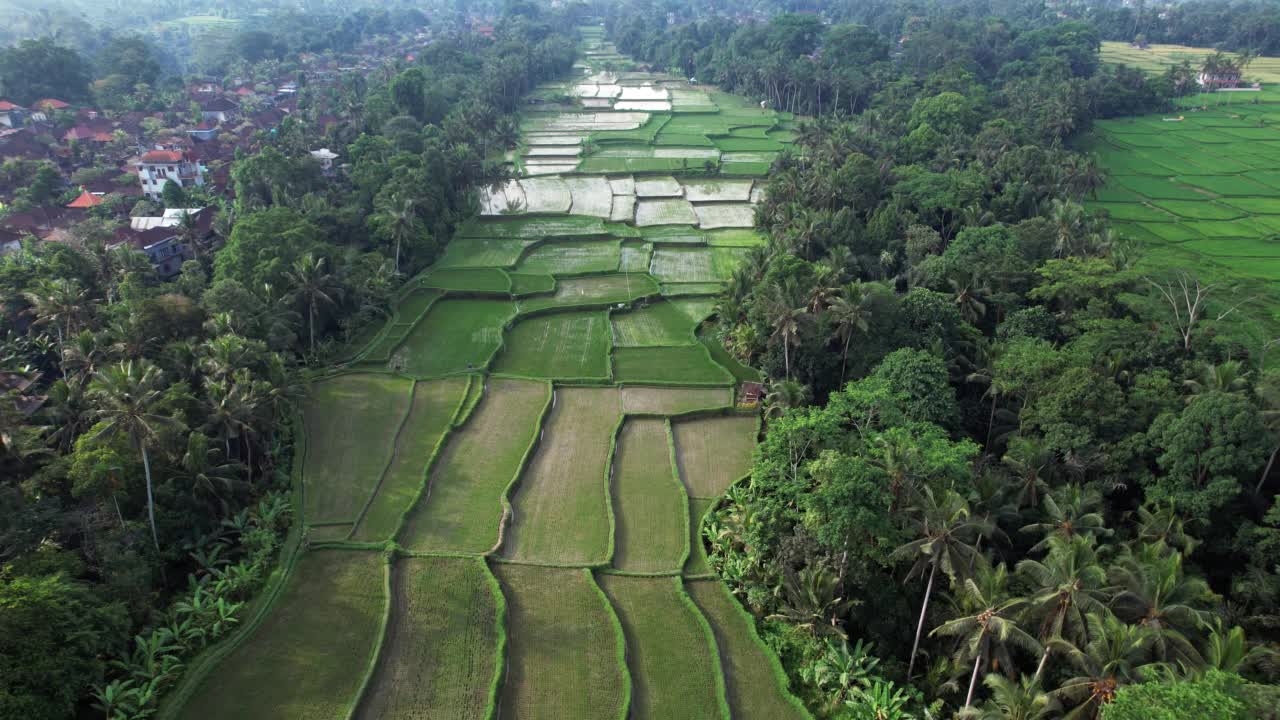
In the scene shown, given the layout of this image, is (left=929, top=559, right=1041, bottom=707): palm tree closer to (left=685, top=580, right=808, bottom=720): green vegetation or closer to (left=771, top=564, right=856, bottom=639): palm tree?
(left=771, top=564, right=856, bottom=639): palm tree

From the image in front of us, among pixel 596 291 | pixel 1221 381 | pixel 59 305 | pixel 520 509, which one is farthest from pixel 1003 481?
pixel 59 305

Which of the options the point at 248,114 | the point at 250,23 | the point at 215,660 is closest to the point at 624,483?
the point at 215,660

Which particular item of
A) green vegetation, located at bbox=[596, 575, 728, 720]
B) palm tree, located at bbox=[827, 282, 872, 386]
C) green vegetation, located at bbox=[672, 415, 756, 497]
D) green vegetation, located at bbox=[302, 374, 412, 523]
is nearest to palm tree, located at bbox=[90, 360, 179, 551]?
green vegetation, located at bbox=[302, 374, 412, 523]

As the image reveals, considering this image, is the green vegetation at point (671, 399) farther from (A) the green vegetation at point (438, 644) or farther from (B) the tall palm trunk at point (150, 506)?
(B) the tall palm trunk at point (150, 506)

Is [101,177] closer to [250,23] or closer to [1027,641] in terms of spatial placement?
[1027,641]

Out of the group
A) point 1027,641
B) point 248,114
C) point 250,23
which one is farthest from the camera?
point 250,23

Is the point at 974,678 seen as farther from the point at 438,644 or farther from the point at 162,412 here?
the point at 162,412
